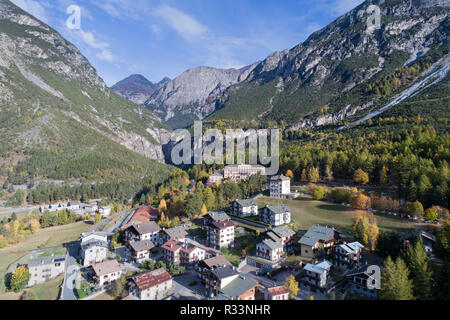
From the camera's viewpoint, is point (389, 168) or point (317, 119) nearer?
point (389, 168)

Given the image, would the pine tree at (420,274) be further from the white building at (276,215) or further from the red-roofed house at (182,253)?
the red-roofed house at (182,253)

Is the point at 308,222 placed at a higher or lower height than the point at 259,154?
lower

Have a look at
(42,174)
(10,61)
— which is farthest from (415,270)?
(10,61)

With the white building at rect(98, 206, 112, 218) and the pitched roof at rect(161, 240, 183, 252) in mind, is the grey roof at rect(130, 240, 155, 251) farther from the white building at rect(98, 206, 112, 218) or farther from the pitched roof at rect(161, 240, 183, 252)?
the white building at rect(98, 206, 112, 218)

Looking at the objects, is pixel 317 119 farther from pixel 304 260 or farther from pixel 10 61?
pixel 10 61

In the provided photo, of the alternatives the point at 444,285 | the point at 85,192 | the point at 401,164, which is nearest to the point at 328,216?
the point at 401,164

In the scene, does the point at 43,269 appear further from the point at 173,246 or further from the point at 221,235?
the point at 221,235
